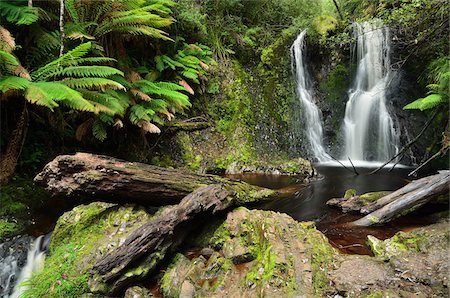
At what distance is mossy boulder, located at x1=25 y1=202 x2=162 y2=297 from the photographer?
275cm

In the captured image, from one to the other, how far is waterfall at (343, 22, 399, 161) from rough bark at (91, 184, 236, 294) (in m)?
7.39

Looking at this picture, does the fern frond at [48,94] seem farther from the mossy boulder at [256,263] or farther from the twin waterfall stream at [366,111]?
the twin waterfall stream at [366,111]

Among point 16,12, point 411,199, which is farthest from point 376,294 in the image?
point 16,12

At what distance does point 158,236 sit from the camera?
2877mm

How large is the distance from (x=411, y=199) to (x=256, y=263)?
2560mm

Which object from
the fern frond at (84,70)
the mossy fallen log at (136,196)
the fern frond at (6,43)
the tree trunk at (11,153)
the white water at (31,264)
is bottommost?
the white water at (31,264)

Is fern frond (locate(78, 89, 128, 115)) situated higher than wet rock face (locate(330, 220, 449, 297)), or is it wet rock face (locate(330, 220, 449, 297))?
fern frond (locate(78, 89, 128, 115))

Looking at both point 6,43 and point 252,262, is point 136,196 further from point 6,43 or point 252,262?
point 6,43

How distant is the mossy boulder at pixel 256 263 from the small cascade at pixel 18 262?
1769mm

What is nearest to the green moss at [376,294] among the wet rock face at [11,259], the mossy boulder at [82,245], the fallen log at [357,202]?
the mossy boulder at [82,245]

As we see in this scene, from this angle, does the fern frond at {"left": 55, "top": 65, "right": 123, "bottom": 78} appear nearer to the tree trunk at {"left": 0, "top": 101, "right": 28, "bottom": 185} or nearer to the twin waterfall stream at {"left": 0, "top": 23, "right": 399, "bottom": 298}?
the tree trunk at {"left": 0, "top": 101, "right": 28, "bottom": 185}

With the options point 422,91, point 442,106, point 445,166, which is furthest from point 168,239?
point 422,91

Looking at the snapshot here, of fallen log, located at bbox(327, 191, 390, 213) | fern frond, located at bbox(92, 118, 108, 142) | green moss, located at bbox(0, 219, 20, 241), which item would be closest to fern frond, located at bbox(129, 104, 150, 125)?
fern frond, located at bbox(92, 118, 108, 142)

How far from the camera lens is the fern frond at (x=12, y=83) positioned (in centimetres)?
363
